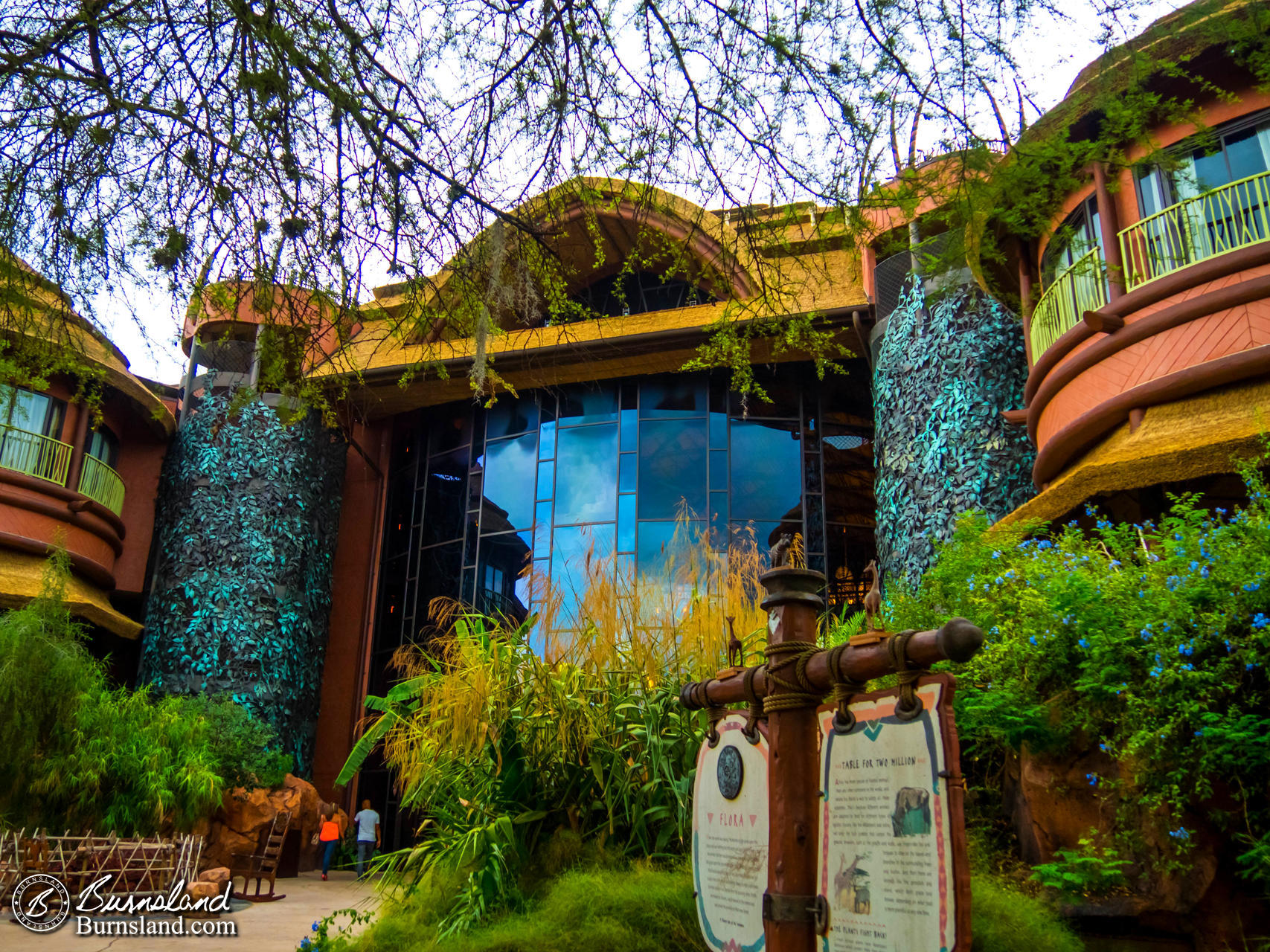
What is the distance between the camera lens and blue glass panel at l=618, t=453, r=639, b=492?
14719 mm

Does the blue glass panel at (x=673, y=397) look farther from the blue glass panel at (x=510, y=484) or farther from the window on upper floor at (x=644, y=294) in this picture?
the blue glass panel at (x=510, y=484)

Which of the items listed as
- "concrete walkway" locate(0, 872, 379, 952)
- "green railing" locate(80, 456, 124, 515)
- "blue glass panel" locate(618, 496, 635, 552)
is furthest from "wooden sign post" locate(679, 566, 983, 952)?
"green railing" locate(80, 456, 124, 515)

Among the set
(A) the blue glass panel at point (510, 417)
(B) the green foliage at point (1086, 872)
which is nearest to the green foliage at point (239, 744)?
(A) the blue glass panel at point (510, 417)

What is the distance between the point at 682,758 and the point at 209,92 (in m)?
3.98

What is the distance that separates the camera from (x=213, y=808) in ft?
41.0

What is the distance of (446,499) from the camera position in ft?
54.5

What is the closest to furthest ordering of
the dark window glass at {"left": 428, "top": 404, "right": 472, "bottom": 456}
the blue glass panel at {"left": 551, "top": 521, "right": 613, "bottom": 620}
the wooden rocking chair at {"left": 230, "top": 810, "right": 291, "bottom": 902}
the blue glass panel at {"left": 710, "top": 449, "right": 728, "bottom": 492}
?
the wooden rocking chair at {"left": 230, "top": 810, "right": 291, "bottom": 902} < the blue glass panel at {"left": 551, "top": 521, "right": 613, "bottom": 620} < the blue glass panel at {"left": 710, "top": 449, "right": 728, "bottom": 492} < the dark window glass at {"left": 428, "top": 404, "right": 472, "bottom": 456}

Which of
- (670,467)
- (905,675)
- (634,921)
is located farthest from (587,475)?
(905,675)

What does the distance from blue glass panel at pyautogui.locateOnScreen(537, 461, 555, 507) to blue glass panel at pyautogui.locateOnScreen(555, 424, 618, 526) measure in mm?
106

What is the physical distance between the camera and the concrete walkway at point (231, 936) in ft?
21.6

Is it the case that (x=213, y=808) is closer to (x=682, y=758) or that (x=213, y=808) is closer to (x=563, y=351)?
(x=563, y=351)

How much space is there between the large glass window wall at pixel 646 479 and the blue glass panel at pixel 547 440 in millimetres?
19

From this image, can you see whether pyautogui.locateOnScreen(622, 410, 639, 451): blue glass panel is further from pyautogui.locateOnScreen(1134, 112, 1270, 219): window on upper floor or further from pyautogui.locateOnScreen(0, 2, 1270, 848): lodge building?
pyautogui.locateOnScreen(1134, 112, 1270, 219): window on upper floor

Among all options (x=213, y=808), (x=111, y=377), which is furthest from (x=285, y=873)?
(x=111, y=377)
